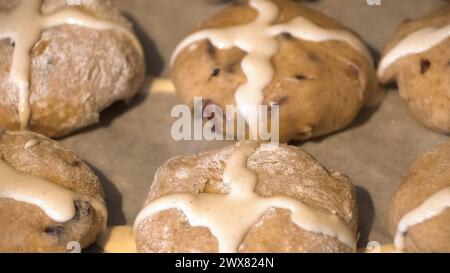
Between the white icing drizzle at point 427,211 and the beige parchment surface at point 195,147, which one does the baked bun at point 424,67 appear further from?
the white icing drizzle at point 427,211

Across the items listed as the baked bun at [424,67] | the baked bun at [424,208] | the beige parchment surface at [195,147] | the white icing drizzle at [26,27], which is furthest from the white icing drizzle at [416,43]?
the white icing drizzle at [26,27]

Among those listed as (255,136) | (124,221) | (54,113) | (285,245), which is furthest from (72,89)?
(285,245)

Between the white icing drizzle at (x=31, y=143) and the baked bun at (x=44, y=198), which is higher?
the white icing drizzle at (x=31, y=143)

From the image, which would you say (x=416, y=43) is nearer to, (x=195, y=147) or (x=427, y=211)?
(x=427, y=211)

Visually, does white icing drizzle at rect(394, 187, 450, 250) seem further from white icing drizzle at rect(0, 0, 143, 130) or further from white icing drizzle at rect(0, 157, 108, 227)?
white icing drizzle at rect(0, 0, 143, 130)

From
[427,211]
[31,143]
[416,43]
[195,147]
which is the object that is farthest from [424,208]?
[31,143]
